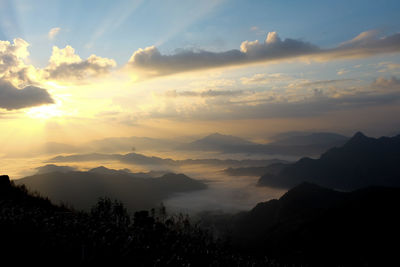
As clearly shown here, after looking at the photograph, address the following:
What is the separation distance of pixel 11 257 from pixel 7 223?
427 cm

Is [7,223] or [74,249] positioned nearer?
[74,249]

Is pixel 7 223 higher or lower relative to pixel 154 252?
higher

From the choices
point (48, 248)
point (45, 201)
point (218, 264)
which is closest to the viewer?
point (48, 248)

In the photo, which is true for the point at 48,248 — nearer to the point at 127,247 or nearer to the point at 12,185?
the point at 127,247

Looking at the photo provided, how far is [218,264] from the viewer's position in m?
19.9

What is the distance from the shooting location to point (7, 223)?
18375 mm

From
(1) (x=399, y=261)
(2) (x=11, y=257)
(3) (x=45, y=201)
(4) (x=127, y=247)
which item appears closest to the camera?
(2) (x=11, y=257)

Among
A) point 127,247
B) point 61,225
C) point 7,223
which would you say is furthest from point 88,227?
point 7,223

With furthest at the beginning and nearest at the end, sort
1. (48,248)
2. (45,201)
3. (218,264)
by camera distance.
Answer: (45,201), (218,264), (48,248)

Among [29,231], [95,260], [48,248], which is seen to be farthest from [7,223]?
[95,260]

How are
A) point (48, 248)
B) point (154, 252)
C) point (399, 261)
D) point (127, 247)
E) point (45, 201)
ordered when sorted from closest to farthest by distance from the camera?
point (48, 248) → point (127, 247) → point (154, 252) → point (45, 201) → point (399, 261)

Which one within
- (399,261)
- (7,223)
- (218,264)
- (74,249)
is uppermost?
(7,223)

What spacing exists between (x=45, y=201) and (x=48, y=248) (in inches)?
1093

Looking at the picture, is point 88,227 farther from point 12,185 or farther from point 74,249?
point 12,185
